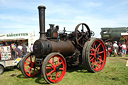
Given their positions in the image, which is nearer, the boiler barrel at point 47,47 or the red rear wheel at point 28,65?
the boiler barrel at point 47,47

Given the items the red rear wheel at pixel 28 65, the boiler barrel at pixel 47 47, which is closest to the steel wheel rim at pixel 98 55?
the boiler barrel at pixel 47 47

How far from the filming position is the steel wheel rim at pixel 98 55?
558 cm

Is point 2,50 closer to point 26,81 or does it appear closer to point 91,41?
point 26,81

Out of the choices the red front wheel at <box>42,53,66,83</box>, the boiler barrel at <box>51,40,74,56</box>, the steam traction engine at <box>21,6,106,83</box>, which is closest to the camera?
the red front wheel at <box>42,53,66,83</box>

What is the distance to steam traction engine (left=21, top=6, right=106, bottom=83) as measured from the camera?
4.39m

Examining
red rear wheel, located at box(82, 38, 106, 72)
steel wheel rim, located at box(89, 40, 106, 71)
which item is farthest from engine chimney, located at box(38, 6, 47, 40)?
steel wheel rim, located at box(89, 40, 106, 71)

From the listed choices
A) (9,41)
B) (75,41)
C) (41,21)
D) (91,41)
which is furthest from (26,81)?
(9,41)

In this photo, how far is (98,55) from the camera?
19.1ft

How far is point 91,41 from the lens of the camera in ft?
17.9

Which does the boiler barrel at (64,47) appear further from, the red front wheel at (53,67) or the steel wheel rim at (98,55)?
the steel wheel rim at (98,55)

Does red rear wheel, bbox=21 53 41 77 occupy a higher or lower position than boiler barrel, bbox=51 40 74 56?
lower

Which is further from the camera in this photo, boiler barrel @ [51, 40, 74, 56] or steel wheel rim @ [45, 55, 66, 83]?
boiler barrel @ [51, 40, 74, 56]

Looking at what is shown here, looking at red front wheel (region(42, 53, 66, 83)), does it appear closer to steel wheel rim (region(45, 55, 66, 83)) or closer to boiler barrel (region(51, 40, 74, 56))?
steel wheel rim (region(45, 55, 66, 83))

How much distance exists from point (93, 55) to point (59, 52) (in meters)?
1.55
